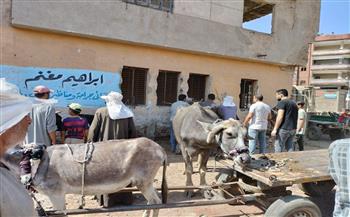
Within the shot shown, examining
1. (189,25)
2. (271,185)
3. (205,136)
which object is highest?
(189,25)

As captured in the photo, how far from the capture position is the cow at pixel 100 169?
11.5 feet

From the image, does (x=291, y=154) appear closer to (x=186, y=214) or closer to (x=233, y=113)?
(x=186, y=214)

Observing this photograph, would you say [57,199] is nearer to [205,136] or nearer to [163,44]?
[205,136]

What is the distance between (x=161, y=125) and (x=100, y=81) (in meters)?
2.69

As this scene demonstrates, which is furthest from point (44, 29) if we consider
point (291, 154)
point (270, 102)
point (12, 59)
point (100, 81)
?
point (270, 102)

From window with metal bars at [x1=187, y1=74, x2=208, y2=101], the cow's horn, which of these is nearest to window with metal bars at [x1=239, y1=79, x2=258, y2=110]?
window with metal bars at [x1=187, y1=74, x2=208, y2=101]

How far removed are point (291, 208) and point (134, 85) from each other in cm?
772

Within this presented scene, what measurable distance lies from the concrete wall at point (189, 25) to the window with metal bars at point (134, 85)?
41.9 inches

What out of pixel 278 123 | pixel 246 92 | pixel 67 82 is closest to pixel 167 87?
pixel 67 82

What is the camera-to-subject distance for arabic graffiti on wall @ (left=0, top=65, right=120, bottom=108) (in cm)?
827

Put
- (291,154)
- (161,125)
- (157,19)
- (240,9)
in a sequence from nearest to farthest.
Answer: (291,154) < (157,19) < (161,125) < (240,9)

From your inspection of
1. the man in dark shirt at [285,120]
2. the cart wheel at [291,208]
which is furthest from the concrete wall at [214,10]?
the cart wheel at [291,208]

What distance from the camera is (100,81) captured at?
9.59m

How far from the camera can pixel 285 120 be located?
724 cm
